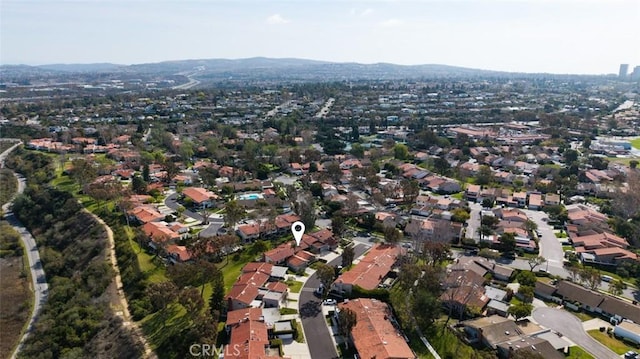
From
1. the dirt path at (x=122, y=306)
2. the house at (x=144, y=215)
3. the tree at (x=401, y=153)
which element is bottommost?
the dirt path at (x=122, y=306)

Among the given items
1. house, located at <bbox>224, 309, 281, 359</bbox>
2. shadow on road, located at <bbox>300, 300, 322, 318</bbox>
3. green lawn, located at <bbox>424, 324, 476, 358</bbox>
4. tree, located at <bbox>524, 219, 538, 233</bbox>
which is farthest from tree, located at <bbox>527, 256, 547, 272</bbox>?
house, located at <bbox>224, 309, 281, 359</bbox>

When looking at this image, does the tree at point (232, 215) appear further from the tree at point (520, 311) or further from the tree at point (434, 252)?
the tree at point (520, 311)

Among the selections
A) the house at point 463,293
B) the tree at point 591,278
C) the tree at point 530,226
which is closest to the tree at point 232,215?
the house at point 463,293

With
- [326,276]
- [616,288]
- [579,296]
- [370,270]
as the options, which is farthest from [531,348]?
[326,276]

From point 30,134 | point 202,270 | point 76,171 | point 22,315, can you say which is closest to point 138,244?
point 22,315

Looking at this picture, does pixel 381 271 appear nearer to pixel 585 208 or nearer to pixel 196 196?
pixel 196 196

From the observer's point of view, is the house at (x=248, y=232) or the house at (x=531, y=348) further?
the house at (x=248, y=232)

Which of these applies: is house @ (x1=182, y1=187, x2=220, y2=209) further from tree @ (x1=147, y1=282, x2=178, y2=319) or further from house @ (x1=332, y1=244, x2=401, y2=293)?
house @ (x1=332, y1=244, x2=401, y2=293)
